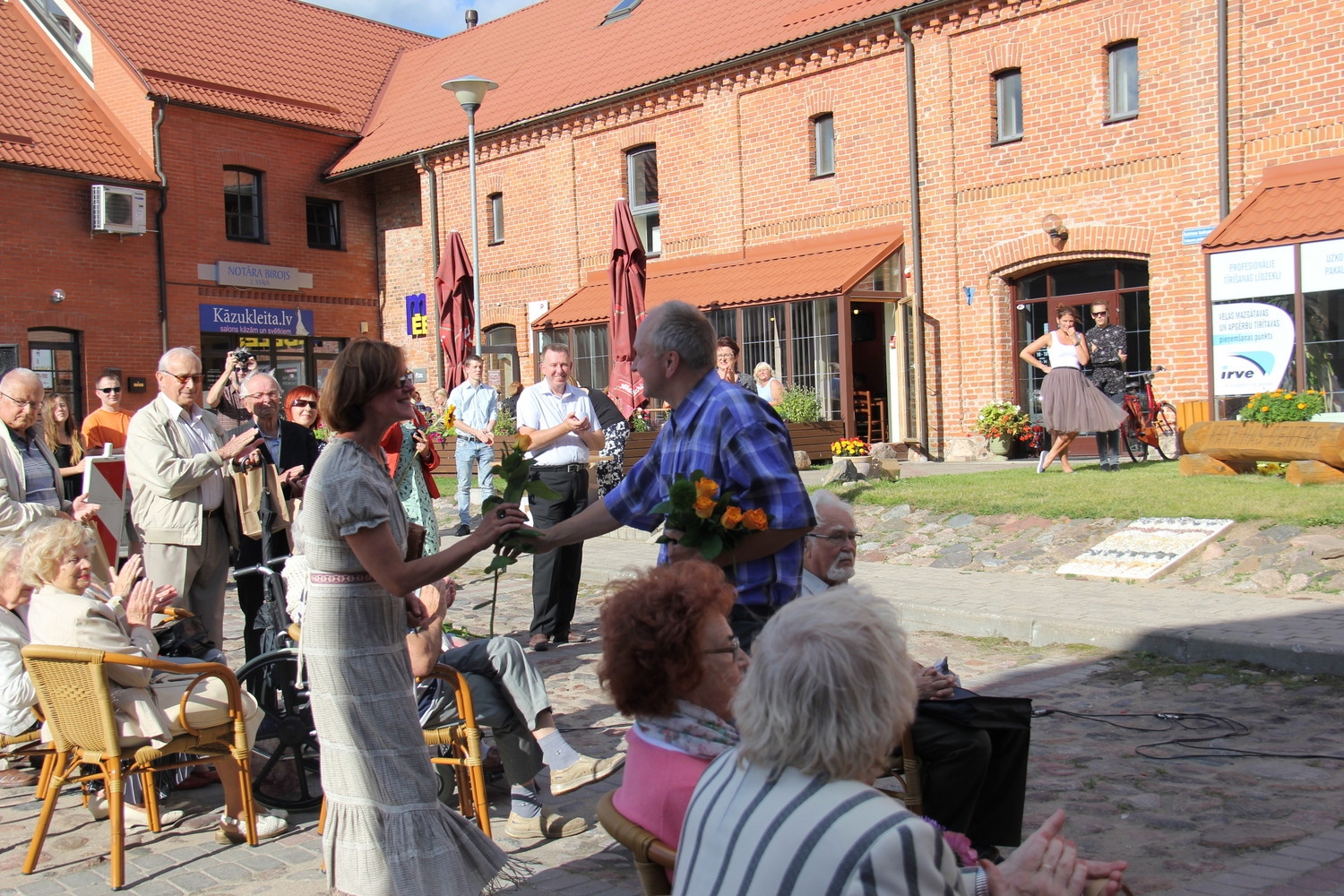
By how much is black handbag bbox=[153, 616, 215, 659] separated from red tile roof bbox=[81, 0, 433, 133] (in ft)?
76.2

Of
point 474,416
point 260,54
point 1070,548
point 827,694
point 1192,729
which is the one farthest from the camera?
point 260,54

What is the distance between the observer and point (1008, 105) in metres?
18.7

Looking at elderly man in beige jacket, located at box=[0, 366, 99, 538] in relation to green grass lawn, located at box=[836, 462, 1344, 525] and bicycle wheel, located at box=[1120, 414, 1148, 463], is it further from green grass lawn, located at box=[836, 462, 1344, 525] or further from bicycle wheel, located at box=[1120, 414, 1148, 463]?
bicycle wheel, located at box=[1120, 414, 1148, 463]

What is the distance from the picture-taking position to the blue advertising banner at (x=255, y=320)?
88.6ft

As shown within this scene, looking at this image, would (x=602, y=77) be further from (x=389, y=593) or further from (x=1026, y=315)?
(x=389, y=593)

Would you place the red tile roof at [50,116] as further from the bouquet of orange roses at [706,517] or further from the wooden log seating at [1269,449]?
the bouquet of orange roses at [706,517]

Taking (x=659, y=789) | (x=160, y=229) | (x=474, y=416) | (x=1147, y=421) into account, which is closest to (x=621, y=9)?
(x=160, y=229)

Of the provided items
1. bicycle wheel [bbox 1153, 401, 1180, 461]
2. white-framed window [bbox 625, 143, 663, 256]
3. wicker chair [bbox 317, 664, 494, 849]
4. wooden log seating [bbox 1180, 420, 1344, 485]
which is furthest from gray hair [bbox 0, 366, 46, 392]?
white-framed window [bbox 625, 143, 663, 256]

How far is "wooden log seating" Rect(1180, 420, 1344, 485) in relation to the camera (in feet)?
36.2

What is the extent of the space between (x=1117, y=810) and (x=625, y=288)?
556 inches

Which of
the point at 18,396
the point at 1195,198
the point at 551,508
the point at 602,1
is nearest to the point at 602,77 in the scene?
the point at 602,1

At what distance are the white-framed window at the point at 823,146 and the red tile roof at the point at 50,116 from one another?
14156 millimetres

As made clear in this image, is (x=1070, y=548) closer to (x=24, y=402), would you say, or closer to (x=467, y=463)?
(x=467, y=463)

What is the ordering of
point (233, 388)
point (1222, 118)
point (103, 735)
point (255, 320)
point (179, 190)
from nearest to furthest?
1. point (103, 735)
2. point (233, 388)
3. point (1222, 118)
4. point (179, 190)
5. point (255, 320)
